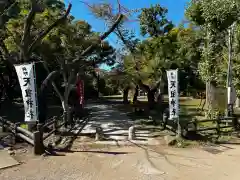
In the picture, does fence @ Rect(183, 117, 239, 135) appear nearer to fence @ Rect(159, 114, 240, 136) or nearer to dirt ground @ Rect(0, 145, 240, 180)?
fence @ Rect(159, 114, 240, 136)

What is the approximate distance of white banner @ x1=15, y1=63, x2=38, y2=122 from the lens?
930 centimetres

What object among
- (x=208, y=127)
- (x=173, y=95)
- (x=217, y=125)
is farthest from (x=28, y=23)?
(x=217, y=125)

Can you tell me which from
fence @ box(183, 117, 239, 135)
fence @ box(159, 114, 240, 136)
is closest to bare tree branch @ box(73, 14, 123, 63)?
fence @ box(159, 114, 240, 136)

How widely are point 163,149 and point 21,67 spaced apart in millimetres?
5552

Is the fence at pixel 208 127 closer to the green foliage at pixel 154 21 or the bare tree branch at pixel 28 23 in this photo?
the bare tree branch at pixel 28 23

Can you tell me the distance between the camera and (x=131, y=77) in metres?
21.3

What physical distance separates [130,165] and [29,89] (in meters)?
4.34

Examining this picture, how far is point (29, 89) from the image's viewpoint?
9359 millimetres

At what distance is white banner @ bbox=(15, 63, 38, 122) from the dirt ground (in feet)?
4.31

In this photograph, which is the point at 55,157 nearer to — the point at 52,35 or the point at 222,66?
the point at 52,35

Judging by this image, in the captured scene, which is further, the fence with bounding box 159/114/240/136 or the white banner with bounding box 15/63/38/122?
the fence with bounding box 159/114/240/136

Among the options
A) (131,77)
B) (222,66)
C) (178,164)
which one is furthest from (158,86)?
(178,164)

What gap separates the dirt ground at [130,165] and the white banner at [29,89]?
131cm

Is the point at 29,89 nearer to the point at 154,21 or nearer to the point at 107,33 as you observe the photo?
the point at 107,33
